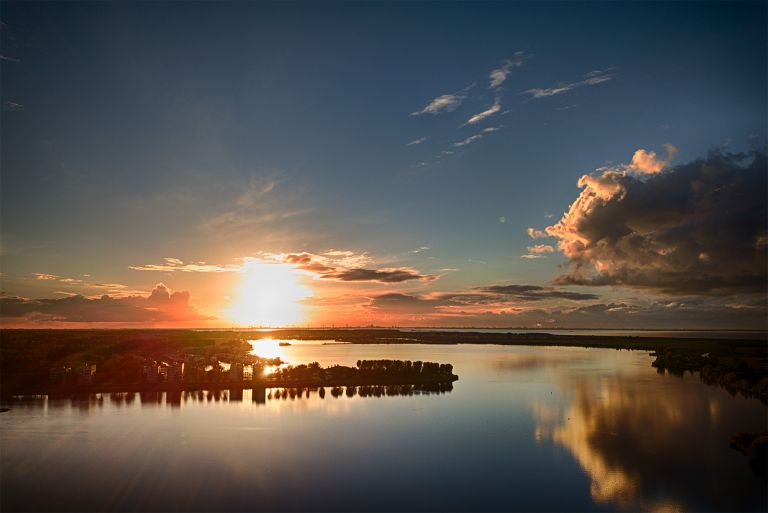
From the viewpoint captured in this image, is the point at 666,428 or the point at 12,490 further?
the point at 666,428

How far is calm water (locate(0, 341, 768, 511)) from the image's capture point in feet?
77.3

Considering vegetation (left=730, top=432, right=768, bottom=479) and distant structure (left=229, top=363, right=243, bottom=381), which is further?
distant structure (left=229, top=363, right=243, bottom=381)

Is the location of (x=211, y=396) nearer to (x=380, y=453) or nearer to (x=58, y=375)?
(x=58, y=375)

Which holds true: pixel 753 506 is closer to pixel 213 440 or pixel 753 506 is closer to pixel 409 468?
pixel 409 468

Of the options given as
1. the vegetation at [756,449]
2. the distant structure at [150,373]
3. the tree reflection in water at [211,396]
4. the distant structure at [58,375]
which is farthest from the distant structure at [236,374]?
the vegetation at [756,449]

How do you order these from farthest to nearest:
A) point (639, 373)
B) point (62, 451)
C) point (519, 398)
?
point (639, 373) → point (519, 398) → point (62, 451)

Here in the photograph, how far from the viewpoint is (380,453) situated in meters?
31.2

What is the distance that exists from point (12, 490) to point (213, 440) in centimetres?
A: 1161

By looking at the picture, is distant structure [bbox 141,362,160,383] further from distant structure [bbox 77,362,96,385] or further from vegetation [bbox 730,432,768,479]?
vegetation [bbox 730,432,768,479]

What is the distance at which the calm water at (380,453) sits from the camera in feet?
77.3

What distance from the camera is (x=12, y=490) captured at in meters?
24.4

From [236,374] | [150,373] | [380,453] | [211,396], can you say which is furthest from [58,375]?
[380,453]

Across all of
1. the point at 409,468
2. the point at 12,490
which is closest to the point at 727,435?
the point at 409,468

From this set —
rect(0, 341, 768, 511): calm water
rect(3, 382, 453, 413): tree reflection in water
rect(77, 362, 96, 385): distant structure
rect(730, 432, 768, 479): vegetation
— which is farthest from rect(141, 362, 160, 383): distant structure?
rect(730, 432, 768, 479): vegetation
